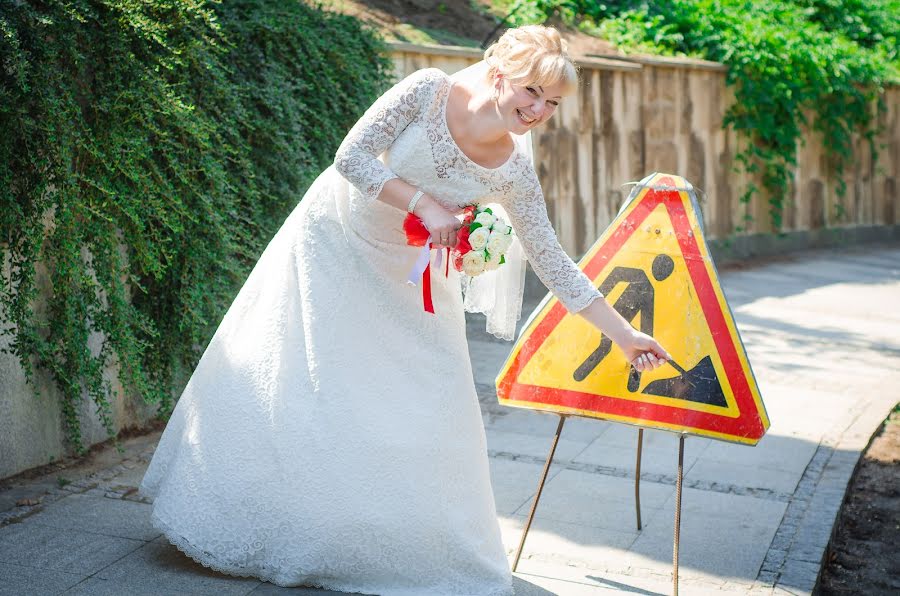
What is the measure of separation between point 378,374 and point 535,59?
1172 mm

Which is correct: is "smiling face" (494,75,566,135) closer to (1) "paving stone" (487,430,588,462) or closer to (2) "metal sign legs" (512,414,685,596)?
(2) "metal sign legs" (512,414,685,596)

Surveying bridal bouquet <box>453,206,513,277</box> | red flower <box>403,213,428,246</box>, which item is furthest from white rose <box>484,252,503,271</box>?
red flower <box>403,213,428,246</box>

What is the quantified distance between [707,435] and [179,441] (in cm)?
187

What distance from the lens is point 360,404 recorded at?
143 inches

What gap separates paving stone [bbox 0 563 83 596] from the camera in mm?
3576

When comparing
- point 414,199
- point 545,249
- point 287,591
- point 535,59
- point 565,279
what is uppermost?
point 535,59

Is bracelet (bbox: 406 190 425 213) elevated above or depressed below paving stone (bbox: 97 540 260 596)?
above

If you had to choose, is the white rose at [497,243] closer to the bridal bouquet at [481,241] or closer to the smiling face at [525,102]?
the bridal bouquet at [481,241]

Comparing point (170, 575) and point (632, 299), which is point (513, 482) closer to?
point (632, 299)

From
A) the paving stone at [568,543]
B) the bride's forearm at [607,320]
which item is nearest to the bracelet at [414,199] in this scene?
the bride's forearm at [607,320]

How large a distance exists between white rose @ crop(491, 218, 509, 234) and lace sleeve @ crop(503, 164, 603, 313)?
0.22 meters

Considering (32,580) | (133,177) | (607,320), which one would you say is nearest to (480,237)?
(607,320)

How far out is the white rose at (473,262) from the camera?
3.43 metres

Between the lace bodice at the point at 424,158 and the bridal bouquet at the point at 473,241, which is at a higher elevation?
the lace bodice at the point at 424,158
